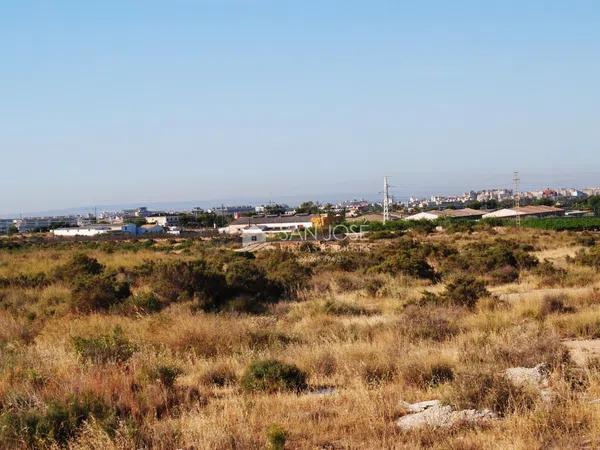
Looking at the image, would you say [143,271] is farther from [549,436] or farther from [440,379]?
[549,436]

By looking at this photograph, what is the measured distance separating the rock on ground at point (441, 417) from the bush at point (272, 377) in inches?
80.7

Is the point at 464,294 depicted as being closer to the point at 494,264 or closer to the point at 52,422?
the point at 494,264

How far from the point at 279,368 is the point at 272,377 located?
0.52 feet

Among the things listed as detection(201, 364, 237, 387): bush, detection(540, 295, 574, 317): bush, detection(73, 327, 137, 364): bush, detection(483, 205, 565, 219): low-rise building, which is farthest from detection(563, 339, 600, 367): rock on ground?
detection(483, 205, 565, 219): low-rise building

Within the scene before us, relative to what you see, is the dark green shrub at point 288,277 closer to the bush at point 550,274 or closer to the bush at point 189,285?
the bush at point 189,285

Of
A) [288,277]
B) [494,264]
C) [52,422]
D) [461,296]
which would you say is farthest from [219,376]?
[494,264]

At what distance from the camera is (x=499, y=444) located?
6.06m

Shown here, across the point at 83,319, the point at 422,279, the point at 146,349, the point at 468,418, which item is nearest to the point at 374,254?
the point at 422,279

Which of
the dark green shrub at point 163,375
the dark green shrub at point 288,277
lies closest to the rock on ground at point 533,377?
the dark green shrub at point 163,375

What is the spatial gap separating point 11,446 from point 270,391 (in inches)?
130

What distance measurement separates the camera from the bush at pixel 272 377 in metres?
8.89

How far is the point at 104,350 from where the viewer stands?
34.0 feet

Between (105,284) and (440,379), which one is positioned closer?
(440,379)

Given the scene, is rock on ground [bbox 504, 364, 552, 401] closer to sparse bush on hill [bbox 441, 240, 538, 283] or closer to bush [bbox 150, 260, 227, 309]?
bush [bbox 150, 260, 227, 309]
